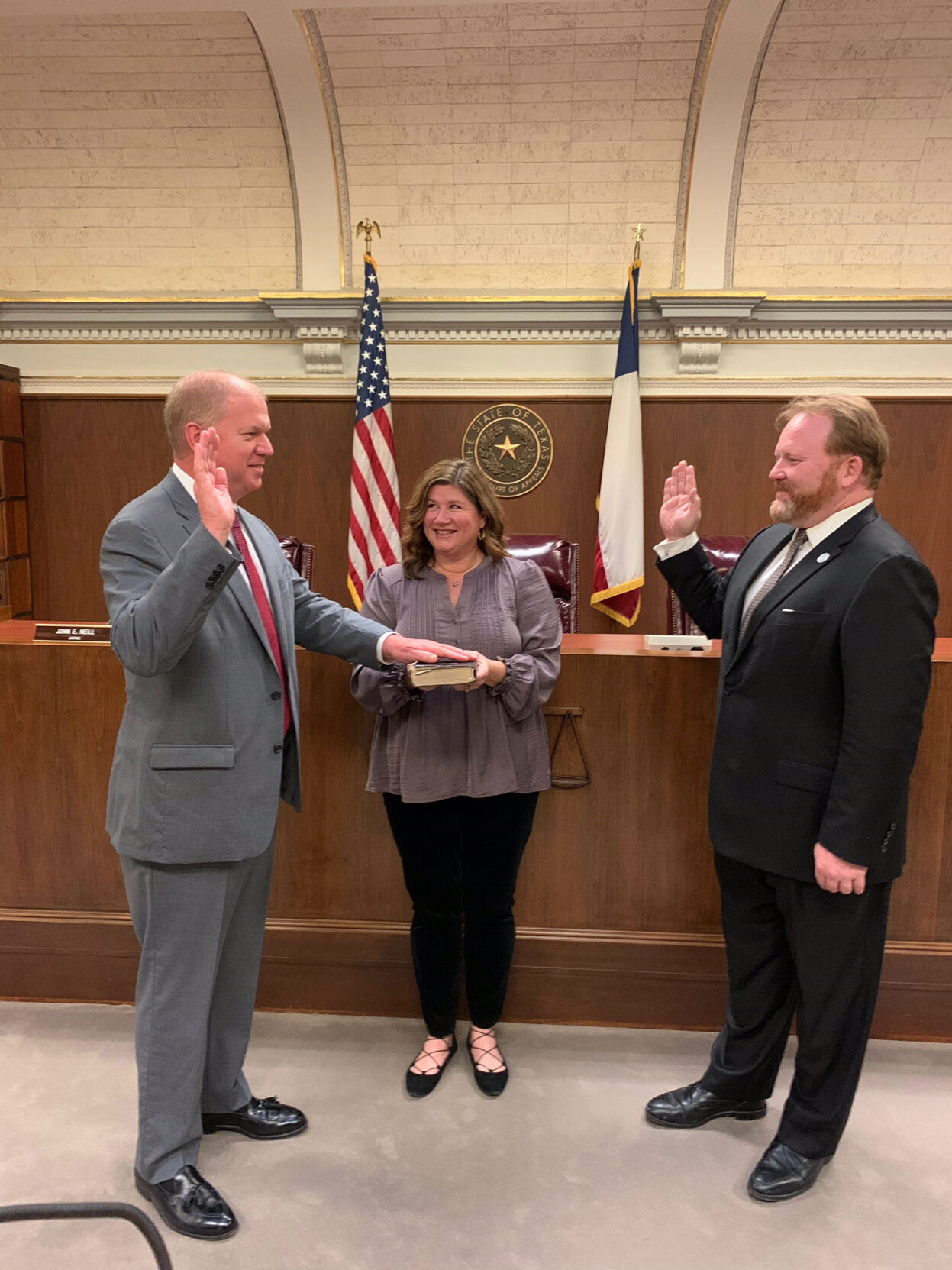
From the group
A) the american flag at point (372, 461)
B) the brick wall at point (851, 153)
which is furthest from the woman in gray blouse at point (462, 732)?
the brick wall at point (851, 153)

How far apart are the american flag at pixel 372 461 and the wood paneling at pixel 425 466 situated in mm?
402

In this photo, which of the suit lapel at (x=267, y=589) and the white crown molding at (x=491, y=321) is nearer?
the suit lapel at (x=267, y=589)

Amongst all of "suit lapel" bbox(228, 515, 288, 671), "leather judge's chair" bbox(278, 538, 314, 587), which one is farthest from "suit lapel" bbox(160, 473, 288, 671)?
"leather judge's chair" bbox(278, 538, 314, 587)

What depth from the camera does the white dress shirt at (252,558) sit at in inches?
67.7

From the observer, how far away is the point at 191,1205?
1.78 metres

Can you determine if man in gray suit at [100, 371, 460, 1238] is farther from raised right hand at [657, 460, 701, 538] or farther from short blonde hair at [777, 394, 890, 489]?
short blonde hair at [777, 394, 890, 489]

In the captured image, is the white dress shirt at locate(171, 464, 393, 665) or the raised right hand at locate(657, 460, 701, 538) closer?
the white dress shirt at locate(171, 464, 393, 665)

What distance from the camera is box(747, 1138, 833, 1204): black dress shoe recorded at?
1.88m

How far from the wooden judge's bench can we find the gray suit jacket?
0.65 m

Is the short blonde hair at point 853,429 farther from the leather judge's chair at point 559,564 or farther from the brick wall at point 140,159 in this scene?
the brick wall at point 140,159

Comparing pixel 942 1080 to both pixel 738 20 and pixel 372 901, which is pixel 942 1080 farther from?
pixel 738 20

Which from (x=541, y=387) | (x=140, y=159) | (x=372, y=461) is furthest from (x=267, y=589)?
(x=140, y=159)

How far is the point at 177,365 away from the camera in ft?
17.4

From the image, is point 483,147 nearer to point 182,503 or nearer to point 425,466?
point 425,466
